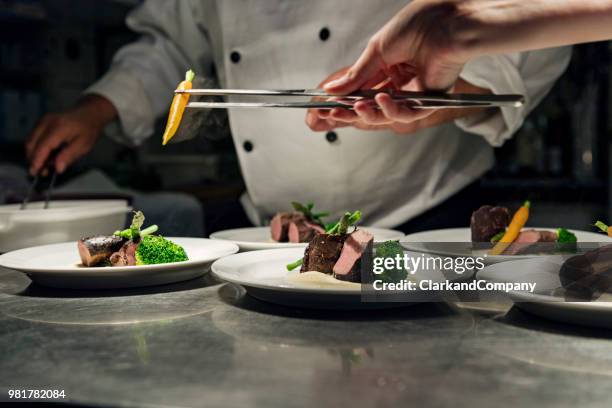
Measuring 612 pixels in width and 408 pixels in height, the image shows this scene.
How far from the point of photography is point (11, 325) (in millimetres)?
903

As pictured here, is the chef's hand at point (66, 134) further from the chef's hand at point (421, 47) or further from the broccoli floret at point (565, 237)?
the broccoli floret at point (565, 237)

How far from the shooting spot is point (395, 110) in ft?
4.49

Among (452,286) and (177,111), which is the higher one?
(177,111)

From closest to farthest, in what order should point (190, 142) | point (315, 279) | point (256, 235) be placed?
point (315, 279), point (256, 235), point (190, 142)

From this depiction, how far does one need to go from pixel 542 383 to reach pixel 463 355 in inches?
4.2

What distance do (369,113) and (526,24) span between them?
39 centimetres

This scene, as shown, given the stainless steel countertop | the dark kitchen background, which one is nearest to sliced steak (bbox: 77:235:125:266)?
the stainless steel countertop

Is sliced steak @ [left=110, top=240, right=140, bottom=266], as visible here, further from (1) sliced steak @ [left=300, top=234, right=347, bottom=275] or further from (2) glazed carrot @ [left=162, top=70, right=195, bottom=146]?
(1) sliced steak @ [left=300, top=234, right=347, bottom=275]

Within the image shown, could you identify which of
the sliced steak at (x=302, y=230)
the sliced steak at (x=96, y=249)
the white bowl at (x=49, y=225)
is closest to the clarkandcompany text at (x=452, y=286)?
the sliced steak at (x=96, y=249)

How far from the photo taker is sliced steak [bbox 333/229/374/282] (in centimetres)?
109

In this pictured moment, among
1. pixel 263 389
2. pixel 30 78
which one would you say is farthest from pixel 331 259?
pixel 30 78

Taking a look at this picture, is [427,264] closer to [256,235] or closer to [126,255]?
[126,255]

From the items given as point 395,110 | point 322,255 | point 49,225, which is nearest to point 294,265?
point 322,255

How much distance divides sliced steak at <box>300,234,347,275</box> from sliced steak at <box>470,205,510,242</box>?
46 centimetres
